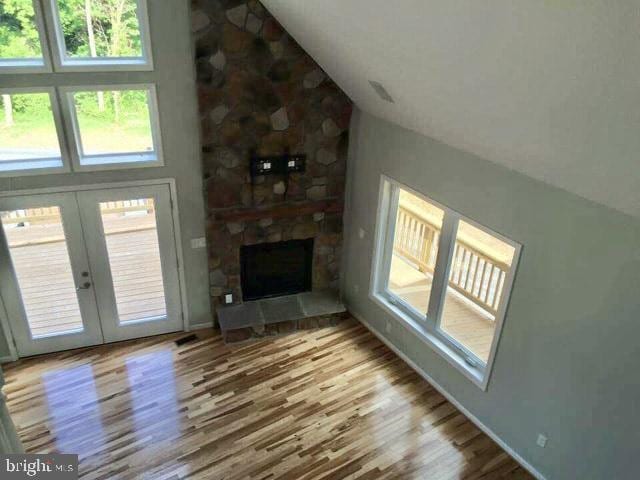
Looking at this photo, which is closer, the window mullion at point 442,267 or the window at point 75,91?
the window at point 75,91

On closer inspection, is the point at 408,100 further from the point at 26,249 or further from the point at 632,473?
the point at 26,249

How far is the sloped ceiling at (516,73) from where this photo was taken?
7.30 ft

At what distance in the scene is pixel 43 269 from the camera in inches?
211

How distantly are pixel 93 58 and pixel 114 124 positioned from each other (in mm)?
687

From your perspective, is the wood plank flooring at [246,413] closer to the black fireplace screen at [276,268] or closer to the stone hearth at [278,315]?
the stone hearth at [278,315]

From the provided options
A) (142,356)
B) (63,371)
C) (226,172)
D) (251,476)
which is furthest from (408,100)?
(63,371)

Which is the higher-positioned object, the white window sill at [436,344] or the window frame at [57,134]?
the window frame at [57,134]

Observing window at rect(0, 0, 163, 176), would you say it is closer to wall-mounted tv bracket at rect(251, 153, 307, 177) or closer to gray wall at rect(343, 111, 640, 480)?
wall-mounted tv bracket at rect(251, 153, 307, 177)

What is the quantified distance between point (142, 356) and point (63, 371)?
0.82m

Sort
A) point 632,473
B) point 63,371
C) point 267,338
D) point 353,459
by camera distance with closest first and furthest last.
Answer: point 632,473 < point 353,459 < point 63,371 < point 267,338

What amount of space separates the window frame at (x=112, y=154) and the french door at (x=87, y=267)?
0.87 ft

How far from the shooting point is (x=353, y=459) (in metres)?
4.56

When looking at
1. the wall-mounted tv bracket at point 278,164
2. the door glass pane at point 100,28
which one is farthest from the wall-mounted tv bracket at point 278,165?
the door glass pane at point 100,28

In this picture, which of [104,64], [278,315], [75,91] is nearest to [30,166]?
[75,91]
